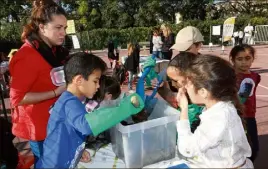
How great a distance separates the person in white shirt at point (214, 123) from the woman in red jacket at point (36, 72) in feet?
2.73

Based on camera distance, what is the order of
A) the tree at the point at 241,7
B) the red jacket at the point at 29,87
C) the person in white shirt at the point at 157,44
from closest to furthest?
the red jacket at the point at 29,87 < the person in white shirt at the point at 157,44 < the tree at the point at 241,7

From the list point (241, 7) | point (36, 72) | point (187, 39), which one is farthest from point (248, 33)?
point (36, 72)

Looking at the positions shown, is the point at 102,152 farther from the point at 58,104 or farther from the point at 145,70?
the point at 145,70

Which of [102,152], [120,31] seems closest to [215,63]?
[102,152]

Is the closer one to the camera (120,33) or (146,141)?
(146,141)

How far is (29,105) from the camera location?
1.79 meters

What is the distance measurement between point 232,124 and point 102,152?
0.71 metres

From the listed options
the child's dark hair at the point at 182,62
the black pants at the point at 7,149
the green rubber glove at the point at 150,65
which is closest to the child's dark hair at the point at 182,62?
the child's dark hair at the point at 182,62

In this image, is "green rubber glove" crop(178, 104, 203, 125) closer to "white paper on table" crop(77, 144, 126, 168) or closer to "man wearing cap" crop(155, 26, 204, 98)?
"man wearing cap" crop(155, 26, 204, 98)

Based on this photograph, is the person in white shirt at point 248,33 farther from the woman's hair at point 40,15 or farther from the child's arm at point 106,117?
the child's arm at point 106,117

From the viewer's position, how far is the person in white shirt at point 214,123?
1286 mm

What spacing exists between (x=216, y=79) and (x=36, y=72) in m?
1.02

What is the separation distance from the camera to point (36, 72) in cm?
170

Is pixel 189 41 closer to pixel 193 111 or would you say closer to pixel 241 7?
pixel 193 111
